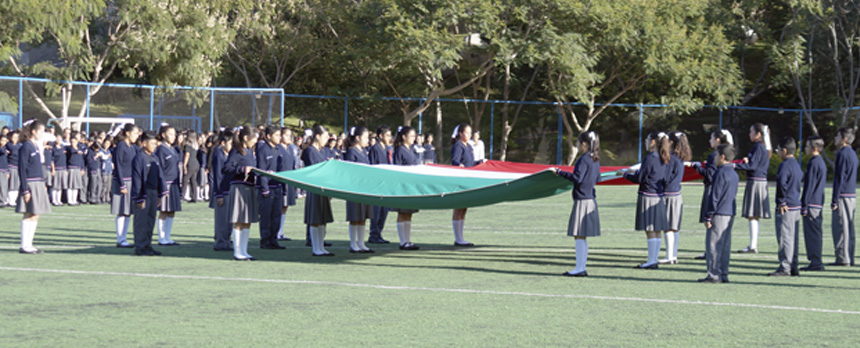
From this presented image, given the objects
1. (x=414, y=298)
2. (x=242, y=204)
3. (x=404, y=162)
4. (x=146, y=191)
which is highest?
(x=404, y=162)

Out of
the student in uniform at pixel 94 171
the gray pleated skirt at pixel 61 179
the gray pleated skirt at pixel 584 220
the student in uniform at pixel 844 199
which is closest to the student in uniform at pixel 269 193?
the gray pleated skirt at pixel 584 220

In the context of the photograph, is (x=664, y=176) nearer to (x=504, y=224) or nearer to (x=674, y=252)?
(x=674, y=252)

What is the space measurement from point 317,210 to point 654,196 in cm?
377

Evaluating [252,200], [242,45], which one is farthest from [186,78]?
[252,200]

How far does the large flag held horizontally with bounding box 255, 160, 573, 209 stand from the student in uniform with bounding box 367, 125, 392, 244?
0.91 meters

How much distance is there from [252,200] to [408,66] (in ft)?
55.6

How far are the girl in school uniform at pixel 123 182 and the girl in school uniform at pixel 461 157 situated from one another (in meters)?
4.04

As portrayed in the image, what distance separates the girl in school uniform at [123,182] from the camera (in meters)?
11.5

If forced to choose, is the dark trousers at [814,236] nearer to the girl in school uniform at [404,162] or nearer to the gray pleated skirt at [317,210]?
the girl in school uniform at [404,162]

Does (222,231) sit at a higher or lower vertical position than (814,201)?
lower

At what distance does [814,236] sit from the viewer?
9555 millimetres

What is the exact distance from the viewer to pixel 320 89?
106 ft

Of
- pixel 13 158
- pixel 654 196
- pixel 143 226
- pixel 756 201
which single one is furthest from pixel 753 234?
pixel 13 158

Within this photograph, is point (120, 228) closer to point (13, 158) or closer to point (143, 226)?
point (143, 226)
